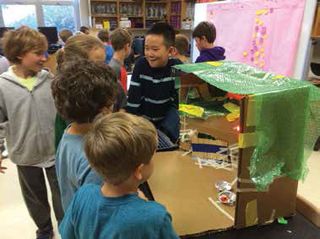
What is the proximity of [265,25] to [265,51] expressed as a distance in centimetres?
26

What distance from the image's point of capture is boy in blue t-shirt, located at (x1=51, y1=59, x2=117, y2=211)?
2.91 ft

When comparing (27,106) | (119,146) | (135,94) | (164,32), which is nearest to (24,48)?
(27,106)

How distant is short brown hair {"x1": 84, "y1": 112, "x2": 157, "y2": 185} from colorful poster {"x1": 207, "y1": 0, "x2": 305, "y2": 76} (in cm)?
256

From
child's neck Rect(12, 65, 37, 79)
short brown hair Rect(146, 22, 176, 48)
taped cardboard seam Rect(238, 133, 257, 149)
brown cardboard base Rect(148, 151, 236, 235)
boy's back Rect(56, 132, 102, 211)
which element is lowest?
brown cardboard base Rect(148, 151, 236, 235)

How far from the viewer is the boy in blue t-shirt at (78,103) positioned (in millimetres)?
888

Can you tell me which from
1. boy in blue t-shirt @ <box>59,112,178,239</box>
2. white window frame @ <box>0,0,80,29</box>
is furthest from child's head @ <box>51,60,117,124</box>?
white window frame @ <box>0,0,80,29</box>

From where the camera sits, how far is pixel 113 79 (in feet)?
3.21

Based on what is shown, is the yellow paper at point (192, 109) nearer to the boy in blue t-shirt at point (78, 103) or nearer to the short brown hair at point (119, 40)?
the boy in blue t-shirt at point (78, 103)

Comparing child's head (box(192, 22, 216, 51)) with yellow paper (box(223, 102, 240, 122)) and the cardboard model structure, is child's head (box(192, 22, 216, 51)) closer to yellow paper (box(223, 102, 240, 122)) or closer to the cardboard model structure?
yellow paper (box(223, 102, 240, 122))

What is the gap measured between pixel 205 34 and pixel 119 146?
94.1 inches

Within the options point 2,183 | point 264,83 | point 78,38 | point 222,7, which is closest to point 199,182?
point 264,83

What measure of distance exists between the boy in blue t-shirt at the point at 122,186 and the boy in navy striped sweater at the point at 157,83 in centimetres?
85

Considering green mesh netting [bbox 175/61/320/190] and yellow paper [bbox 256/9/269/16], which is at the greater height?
yellow paper [bbox 256/9/269/16]

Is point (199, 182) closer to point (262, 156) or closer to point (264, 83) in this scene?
point (262, 156)
